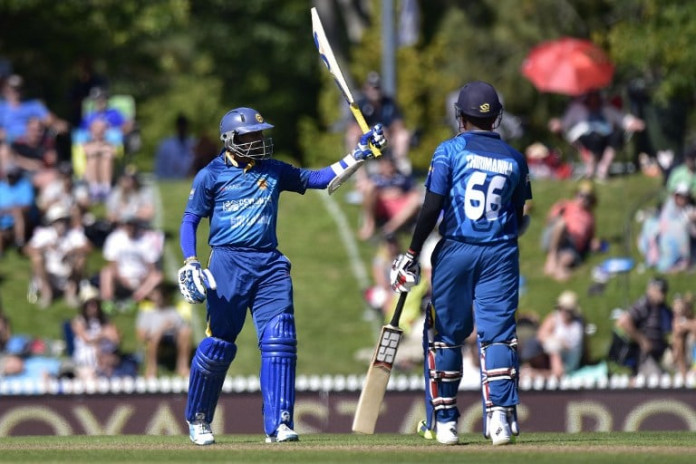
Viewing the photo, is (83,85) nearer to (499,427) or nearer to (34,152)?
(34,152)

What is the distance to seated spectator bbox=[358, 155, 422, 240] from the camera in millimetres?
19016

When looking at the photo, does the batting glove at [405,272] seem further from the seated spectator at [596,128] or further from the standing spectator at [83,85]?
the standing spectator at [83,85]

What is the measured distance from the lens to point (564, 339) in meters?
16.4

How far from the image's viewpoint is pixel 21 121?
20.4 m

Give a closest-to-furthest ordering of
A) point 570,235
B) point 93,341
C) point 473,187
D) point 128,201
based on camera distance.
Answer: point 473,187, point 93,341, point 570,235, point 128,201

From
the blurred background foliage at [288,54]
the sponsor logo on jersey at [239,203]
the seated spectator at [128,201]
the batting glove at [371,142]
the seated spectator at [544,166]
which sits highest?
the blurred background foliage at [288,54]

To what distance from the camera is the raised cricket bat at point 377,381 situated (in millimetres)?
10078

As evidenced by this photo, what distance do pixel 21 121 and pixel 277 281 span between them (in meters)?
11.2

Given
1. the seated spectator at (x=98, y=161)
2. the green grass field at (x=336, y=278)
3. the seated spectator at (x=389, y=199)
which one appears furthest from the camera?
the seated spectator at (x=98, y=161)

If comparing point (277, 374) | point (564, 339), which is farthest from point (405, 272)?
point (564, 339)

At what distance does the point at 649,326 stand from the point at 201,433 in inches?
299

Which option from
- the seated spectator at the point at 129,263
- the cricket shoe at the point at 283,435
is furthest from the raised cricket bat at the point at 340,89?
the seated spectator at the point at 129,263

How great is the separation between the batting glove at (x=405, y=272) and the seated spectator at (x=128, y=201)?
988 cm

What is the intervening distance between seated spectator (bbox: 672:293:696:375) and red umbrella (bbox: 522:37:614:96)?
491 cm
